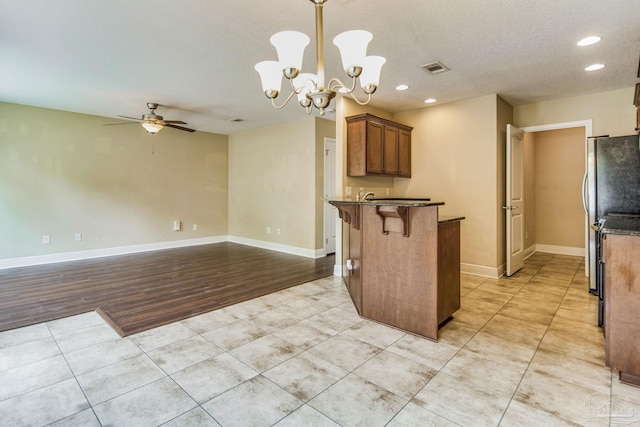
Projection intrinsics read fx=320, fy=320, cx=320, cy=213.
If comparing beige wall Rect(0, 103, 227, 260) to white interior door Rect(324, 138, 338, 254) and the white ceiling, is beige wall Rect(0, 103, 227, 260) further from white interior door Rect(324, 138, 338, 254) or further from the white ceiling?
white interior door Rect(324, 138, 338, 254)

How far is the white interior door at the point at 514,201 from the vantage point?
14.6ft

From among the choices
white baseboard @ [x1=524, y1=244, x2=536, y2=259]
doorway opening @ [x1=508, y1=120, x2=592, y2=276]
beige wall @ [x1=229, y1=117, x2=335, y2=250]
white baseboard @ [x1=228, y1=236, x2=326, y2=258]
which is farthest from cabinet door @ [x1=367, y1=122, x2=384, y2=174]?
white baseboard @ [x1=524, y1=244, x2=536, y2=259]

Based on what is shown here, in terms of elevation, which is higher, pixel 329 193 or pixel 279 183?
pixel 279 183

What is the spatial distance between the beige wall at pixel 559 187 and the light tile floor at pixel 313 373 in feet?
11.7

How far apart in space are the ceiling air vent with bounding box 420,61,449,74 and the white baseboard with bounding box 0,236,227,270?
5872 mm

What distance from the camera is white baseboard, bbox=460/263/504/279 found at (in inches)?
175

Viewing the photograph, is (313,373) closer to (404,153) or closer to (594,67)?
(404,153)

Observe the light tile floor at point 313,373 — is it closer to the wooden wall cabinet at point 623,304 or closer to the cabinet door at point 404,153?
the wooden wall cabinet at point 623,304

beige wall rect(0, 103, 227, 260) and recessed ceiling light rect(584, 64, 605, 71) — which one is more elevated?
recessed ceiling light rect(584, 64, 605, 71)

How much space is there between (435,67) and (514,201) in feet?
7.99

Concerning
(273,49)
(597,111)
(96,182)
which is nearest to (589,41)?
(597,111)

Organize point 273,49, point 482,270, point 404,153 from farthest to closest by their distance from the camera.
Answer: point 404,153, point 482,270, point 273,49

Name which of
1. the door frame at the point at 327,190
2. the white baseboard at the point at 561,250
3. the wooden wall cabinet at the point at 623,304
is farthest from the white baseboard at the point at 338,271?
the white baseboard at the point at 561,250

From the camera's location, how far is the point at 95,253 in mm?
5789
